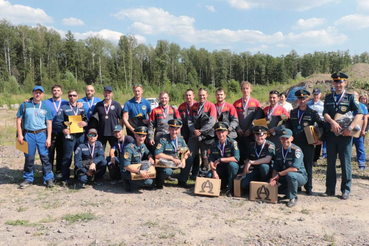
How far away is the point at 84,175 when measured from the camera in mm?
5949

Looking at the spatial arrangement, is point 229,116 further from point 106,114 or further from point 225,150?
point 106,114

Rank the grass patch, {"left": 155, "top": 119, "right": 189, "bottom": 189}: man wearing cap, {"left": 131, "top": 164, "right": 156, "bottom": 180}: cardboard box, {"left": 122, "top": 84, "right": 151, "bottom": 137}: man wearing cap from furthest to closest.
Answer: {"left": 122, "top": 84, "right": 151, "bottom": 137}: man wearing cap, {"left": 155, "top": 119, "right": 189, "bottom": 189}: man wearing cap, {"left": 131, "top": 164, "right": 156, "bottom": 180}: cardboard box, the grass patch

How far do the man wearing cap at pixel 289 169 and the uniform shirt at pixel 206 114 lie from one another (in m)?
1.43

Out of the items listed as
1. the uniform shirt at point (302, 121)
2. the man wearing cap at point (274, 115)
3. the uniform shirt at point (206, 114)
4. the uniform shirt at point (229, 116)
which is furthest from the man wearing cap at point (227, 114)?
the uniform shirt at point (302, 121)

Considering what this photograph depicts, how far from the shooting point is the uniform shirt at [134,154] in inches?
225

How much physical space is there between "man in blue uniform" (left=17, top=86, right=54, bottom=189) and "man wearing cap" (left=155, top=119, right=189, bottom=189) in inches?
91.2

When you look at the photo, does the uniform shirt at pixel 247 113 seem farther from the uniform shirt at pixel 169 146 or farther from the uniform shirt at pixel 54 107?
the uniform shirt at pixel 54 107

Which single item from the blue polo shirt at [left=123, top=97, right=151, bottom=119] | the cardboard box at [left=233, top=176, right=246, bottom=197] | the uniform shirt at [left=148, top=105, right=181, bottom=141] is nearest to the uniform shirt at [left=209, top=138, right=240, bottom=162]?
the cardboard box at [left=233, top=176, right=246, bottom=197]

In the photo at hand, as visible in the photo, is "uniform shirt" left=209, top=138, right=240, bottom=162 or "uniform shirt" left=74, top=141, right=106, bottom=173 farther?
"uniform shirt" left=74, top=141, right=106, bottom=173

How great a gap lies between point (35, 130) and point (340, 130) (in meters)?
5.98

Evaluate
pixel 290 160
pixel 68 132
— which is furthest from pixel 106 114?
pixel 290 160

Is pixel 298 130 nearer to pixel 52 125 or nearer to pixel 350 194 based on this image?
pixel 350 194

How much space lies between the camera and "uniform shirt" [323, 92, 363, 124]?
518cm

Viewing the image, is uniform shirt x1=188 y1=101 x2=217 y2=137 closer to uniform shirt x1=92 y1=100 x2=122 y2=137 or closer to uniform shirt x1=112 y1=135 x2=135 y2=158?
uniform shirt x1=112 y1=135 x2=135 y2=158
